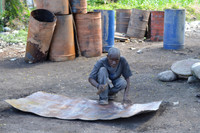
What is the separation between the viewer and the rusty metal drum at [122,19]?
10171 millimetres

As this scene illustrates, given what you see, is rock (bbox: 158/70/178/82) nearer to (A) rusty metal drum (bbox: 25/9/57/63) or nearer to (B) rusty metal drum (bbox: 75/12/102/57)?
(B) rusty metal drum (bbox: 75/12/102/57)

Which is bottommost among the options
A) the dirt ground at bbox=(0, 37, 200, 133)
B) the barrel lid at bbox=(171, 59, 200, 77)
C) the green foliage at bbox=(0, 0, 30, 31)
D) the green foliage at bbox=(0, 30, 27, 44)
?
the dirt ground at bbox=(0, 37, 200, 133)

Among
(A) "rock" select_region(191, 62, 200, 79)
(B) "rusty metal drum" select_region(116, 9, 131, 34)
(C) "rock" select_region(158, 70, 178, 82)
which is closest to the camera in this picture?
(A) "rock" select_region(191, 62, 200, 79)

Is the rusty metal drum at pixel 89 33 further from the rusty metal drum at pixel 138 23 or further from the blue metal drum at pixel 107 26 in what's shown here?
the rusty metal drum at pixel 138 23

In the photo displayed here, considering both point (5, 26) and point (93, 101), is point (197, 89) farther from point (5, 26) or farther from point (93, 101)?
point (5, 26)

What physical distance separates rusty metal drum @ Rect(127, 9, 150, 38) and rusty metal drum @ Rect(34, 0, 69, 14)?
11.1 ft

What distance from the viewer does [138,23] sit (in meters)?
9.69

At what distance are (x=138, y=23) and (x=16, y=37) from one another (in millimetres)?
4012

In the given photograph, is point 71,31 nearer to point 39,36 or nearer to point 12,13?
point 39,36

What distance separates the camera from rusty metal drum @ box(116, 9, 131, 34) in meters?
10.2

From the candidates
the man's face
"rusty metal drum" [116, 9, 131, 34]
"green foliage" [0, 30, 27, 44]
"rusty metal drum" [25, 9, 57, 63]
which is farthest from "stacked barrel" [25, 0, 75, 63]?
"rusty metal drum" [116, 9, 131, 34]

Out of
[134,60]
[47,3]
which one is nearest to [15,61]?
[47,3]

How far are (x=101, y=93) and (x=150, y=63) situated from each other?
2.87 m

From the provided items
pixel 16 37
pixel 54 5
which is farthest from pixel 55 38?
pixel 16 37
